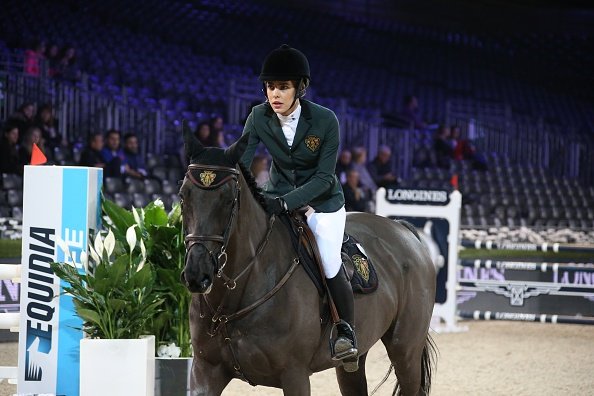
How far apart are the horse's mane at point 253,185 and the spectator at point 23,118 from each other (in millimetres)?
7884

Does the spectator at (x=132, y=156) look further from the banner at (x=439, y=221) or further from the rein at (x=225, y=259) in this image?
the rein at (x=225, y=259)

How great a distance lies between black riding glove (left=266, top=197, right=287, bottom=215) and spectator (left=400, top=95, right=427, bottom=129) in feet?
43.8

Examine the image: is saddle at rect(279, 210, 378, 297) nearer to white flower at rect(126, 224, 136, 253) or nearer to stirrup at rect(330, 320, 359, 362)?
stirrup at rect(330, 320, 359, 362)

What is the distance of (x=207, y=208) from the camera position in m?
2.92

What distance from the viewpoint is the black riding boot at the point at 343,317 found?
11.5 ft

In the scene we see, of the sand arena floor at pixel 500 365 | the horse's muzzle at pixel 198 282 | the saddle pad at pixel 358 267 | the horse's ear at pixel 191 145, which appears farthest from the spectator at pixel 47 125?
the horse's muzzle at pixel 198 282

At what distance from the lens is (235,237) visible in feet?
10.4

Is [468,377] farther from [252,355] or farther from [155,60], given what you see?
[155,60]

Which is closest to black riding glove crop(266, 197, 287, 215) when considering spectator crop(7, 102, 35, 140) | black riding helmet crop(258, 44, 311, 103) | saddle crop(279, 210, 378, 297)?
saddle crop(279, 210, 378, 297)

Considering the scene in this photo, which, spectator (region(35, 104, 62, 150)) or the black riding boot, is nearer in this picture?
the black riding boot

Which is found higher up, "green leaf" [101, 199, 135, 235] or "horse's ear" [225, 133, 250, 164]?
"horse's ear" [225, 133, 250, 164]

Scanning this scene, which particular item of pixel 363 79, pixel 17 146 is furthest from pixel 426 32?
pixel 17 146

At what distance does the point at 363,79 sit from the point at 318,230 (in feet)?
50.1

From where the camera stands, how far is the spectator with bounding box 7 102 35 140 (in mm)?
10492
